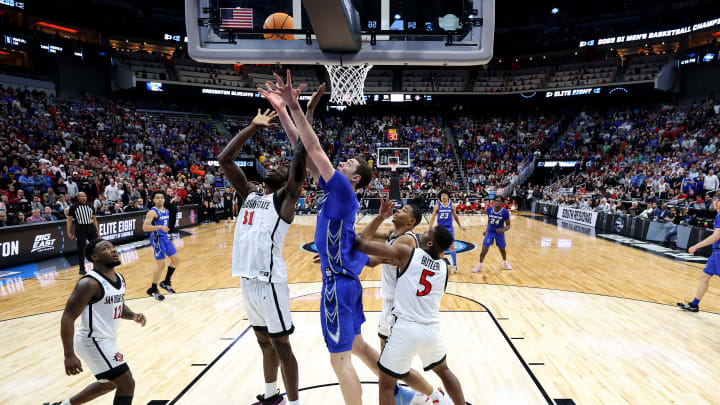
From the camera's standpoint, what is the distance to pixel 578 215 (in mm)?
19047

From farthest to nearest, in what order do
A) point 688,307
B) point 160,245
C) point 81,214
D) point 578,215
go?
1. point 578,215
2. point 81,214
3. point 160,245
4. point 688,307

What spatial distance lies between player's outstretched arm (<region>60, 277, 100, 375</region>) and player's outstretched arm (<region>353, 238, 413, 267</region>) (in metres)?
1.93

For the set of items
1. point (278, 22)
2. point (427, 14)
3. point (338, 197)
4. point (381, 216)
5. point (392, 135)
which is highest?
point (392, 135)

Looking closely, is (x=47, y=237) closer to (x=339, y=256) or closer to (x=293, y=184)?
(x=293, y=184)

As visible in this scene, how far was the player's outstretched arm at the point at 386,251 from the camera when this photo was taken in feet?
9.21

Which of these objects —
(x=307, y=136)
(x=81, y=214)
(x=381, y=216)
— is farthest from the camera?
(x=81, y=214)

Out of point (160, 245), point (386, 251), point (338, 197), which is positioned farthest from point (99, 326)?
point (160, 245)

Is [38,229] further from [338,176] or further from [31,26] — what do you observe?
[31,26]

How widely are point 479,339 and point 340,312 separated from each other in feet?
9.71

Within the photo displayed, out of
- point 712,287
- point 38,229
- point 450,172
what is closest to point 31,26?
point 38,229

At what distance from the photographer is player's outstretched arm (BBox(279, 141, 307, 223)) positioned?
114 inches

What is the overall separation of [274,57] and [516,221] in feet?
56.4

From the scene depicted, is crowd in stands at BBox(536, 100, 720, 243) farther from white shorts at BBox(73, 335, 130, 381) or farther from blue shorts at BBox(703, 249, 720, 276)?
white shorts at BBox(73, 335, 130, 381)

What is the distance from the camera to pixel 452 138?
33.7 m
